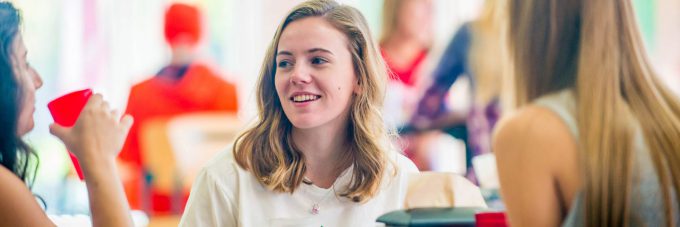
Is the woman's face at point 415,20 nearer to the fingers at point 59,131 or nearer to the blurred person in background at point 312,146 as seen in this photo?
the blurred person in background at point 312,146

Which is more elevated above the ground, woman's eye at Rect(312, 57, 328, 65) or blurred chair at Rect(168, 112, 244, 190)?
woman's eye at Rect(312, 57, 328, 65)

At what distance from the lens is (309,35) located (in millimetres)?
1547

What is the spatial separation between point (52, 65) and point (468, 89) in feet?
5.05

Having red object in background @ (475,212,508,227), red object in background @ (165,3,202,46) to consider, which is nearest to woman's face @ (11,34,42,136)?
red object in background @ (475,212,508,227)

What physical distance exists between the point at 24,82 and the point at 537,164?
36.7 inches

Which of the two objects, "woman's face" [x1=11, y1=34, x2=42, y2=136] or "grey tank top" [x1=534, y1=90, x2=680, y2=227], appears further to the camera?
"woman's face" [x1=11, y1=34, x2=42, y2=136]

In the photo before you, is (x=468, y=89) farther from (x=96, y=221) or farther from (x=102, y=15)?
(x=102, y=15)

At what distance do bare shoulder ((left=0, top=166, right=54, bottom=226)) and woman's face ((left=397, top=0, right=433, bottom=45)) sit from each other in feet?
4.44

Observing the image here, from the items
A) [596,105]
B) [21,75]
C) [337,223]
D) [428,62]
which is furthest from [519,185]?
[428,62]

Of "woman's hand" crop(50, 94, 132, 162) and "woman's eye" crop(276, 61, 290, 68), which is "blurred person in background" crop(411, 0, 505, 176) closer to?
"woman's eye" crop(276, 61, 290, 68)

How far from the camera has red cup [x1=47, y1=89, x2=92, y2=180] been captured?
146 cm

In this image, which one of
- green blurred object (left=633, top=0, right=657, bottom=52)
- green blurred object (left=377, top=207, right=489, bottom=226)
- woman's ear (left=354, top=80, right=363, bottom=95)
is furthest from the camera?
green blurred object (left=633, top=0, right=657, bottom=52)

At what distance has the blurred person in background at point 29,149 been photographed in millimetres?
1420

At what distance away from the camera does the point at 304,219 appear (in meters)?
1.52
